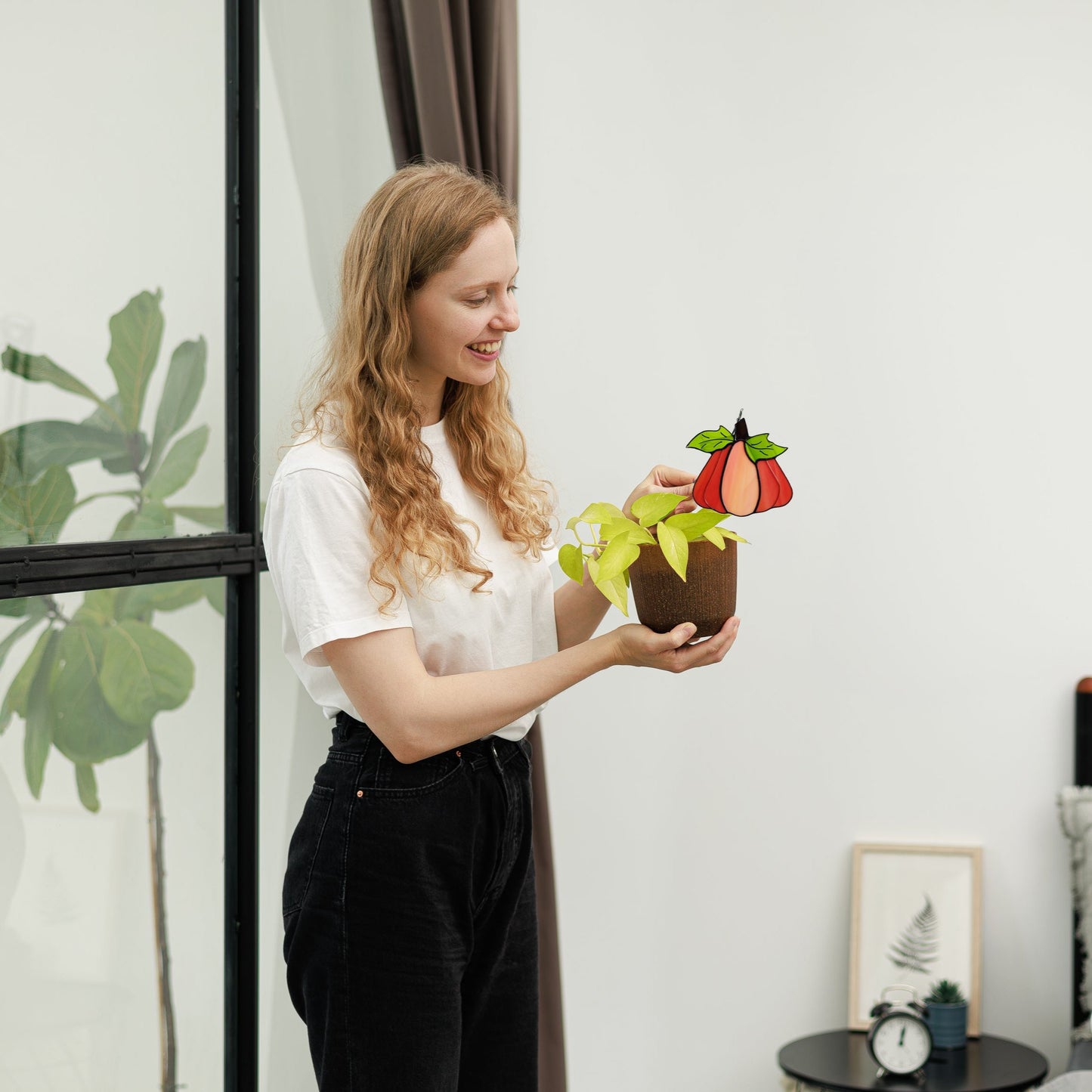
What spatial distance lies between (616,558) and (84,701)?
76 cm

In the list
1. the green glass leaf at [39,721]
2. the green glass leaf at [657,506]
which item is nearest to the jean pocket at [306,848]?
the green glass leaf at [39,721]

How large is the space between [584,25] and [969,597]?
1.37 metres

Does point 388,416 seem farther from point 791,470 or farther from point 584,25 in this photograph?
point 584,25

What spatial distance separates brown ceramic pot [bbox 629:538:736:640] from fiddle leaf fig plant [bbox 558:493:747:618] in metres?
0.01

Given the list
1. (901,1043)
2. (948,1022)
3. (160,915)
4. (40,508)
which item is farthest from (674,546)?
(948,1022)

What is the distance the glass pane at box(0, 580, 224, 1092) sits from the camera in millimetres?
1393

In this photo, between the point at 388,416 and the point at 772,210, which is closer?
the point at 388,416

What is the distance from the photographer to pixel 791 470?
2.38 metres

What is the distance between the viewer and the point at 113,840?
1.57 metres

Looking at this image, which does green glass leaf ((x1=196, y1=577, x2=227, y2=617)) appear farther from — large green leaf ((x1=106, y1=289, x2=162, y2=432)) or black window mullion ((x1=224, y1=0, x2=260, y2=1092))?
large green leaf ((x1=106, y1=289, x2=162, y2=432))

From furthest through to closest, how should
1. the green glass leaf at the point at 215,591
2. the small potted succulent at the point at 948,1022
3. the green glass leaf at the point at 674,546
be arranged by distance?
the small potted succulent at the point at 948,1022 → the green glass leaf at the point at 215,591 → the green glass leaf at the point at 674,546

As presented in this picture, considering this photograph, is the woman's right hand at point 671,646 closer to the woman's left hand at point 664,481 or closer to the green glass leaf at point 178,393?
the woman's left hand at point 664,481

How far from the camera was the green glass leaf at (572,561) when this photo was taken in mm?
1262

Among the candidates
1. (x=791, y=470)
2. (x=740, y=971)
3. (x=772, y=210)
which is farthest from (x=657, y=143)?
(x=740, y=971)
